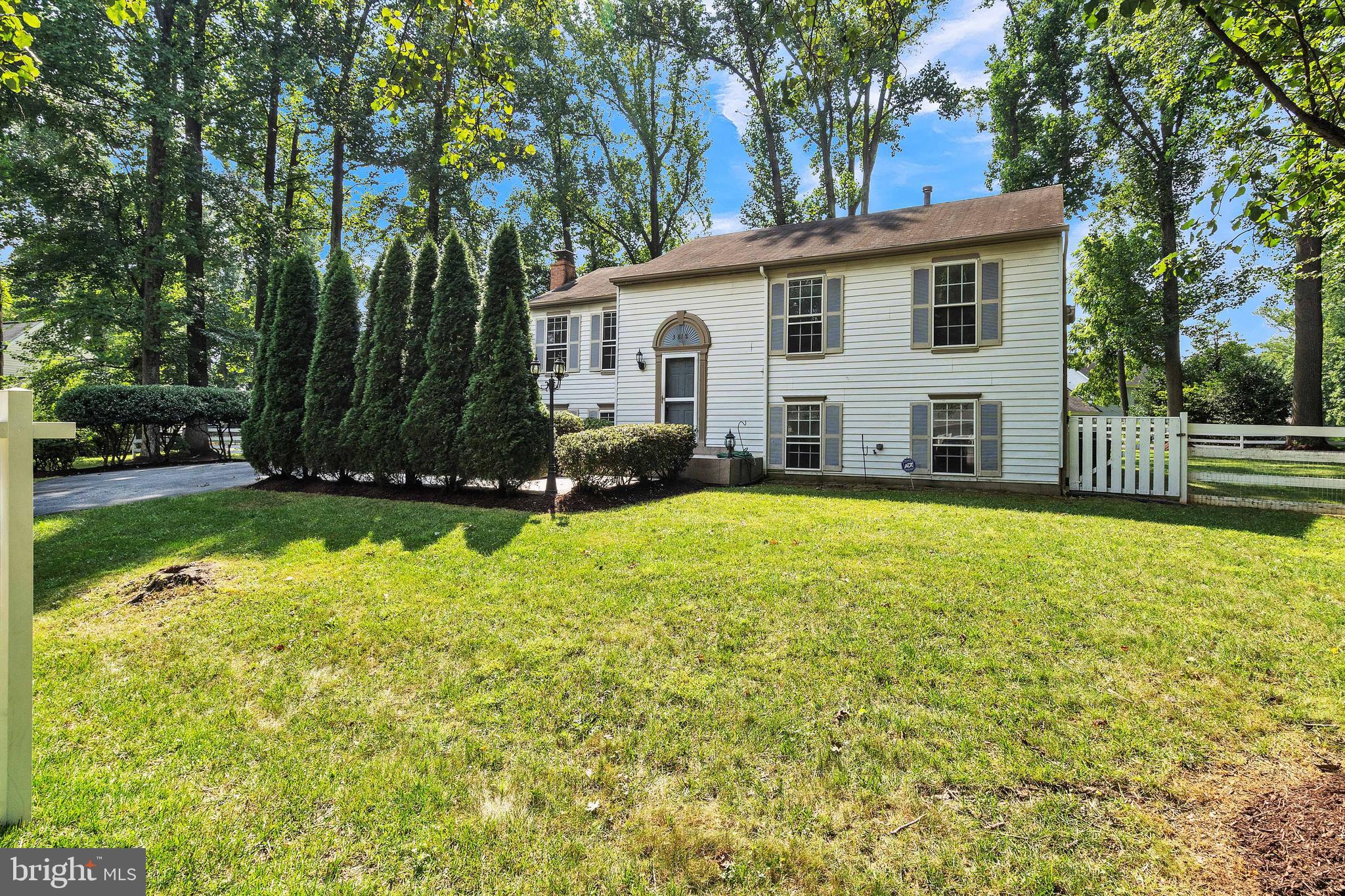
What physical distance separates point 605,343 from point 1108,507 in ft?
39.9

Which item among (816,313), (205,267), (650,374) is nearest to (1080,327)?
(816,313)

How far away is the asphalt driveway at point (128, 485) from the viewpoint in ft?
27.9

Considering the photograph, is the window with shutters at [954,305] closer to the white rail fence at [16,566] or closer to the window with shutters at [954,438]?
the window with shutters at [954,438]

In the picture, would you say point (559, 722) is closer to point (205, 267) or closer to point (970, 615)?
point (970, 615)

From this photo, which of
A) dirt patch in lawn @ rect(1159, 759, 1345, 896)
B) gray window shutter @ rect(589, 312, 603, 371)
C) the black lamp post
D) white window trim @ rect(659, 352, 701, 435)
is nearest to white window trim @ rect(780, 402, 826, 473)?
white window trim @ rect(659, 352, 701, 435)

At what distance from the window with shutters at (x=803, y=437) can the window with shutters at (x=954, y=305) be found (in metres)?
2.95

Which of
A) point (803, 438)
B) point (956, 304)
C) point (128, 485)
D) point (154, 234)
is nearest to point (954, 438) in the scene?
point (956, 304)

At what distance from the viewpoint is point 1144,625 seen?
388 centimetres

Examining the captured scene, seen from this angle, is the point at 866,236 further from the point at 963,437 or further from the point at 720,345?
the point at 963,437

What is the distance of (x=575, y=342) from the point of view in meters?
16.1

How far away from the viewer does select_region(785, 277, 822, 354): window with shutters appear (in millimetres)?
12211

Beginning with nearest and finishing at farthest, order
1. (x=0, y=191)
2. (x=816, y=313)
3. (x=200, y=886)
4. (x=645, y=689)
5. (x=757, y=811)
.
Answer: (x=200, y=886) < (x=757, y=811) < (x=645, y=689) < (x=816, y=313) < (x=0, y=191)

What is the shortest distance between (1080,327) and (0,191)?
39078mm

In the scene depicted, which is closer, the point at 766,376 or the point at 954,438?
the point at 954,438
